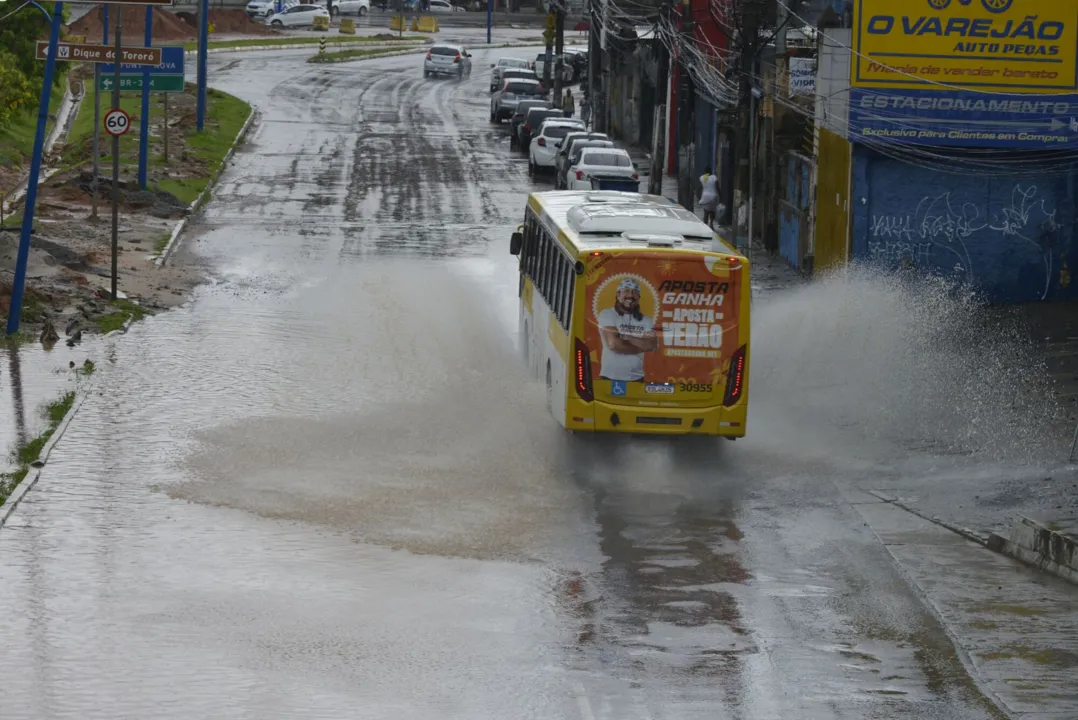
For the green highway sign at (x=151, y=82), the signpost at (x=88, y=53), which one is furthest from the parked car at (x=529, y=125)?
the signpost at (x=88, y=53)

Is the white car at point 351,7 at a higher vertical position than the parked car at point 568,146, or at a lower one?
higher

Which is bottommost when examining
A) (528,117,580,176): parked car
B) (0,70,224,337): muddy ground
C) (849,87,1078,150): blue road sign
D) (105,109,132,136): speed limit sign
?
(0,70,224,337): muddy ground

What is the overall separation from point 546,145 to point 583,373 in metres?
31.1

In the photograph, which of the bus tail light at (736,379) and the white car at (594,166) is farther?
the white car at (594,166)

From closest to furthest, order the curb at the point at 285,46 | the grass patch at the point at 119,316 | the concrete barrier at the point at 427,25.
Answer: the grass patch at the point at 119,316
the curb at the point at 285,46
the concrete barrier at the point at 427,25

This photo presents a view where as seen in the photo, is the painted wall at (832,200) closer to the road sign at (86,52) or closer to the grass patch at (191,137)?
the road sign at (86,52)

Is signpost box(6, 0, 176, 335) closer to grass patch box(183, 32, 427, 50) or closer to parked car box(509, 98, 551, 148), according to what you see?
parked car box(509, 98, 551, 148)

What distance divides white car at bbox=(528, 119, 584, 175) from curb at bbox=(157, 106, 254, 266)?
9169 mm

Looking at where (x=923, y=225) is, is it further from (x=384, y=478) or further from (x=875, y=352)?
(x=384, y=478)

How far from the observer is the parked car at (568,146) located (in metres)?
45.6

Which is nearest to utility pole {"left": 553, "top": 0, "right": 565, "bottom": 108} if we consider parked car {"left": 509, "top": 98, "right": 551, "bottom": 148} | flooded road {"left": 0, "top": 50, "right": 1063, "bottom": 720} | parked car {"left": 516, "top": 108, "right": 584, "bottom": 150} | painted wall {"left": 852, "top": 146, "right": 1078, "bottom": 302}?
parked car {"left": 509, "top": 98, "right": 551, "bottom": 148}

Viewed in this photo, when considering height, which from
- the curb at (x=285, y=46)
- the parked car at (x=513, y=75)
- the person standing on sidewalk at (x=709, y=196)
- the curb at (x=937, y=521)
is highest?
the curb at (x=285, y=46)

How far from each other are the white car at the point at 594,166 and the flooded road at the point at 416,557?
50.7 ft

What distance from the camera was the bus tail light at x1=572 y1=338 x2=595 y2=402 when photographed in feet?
59.7
